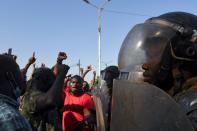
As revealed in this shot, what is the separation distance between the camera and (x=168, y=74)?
2.52m

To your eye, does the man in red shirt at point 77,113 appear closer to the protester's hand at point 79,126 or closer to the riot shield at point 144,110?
the protester's hand at point 79,126

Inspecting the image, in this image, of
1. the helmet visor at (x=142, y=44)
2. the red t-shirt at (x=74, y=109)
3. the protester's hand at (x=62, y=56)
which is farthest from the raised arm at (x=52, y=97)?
the helmet visor at (x=142, y=44)

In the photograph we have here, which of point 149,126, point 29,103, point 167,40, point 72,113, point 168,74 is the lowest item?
point 72,113

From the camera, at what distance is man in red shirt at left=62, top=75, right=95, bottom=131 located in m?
5.62

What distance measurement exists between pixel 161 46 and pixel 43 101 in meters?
2.42

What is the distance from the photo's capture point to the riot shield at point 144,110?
191 cm

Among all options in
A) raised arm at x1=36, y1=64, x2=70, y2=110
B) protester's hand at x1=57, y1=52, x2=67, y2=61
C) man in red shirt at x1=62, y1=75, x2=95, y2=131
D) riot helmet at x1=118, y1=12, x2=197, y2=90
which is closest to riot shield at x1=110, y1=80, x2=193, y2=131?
riot helmet at x1=118, y1=12, x2=197, y2=90

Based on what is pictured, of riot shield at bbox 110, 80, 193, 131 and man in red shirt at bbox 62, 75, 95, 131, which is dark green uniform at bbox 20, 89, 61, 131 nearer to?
man in red shirt at bbox 62, 75, 95, 131

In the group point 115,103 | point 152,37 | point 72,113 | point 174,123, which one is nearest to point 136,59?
point 152,37

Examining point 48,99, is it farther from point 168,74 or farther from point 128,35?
point 168,74

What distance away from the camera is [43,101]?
15.4 ft

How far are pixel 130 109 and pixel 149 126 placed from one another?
0.13 metres

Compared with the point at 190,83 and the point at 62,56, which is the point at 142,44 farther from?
→ the point at 62,56

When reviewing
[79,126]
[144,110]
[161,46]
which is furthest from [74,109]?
[144,110]
